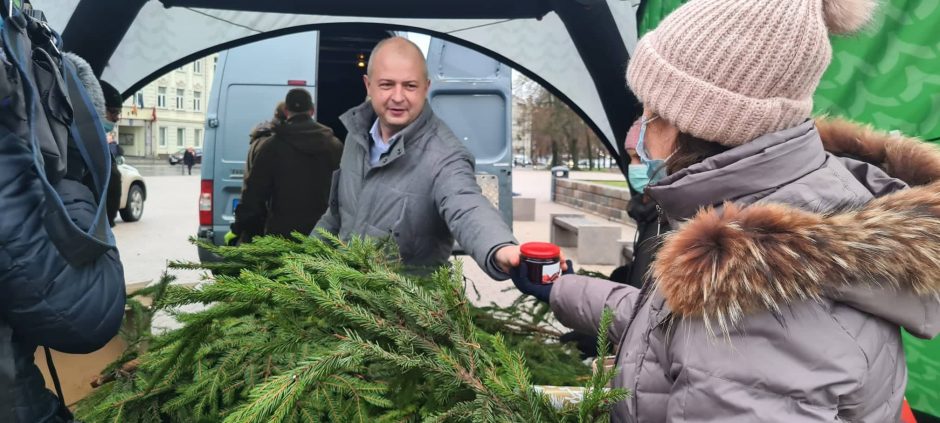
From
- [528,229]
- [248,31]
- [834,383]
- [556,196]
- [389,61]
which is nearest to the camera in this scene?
[834,383]

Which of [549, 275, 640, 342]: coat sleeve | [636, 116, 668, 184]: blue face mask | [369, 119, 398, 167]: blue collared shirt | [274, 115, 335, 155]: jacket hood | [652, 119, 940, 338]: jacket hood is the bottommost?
[549, 275, 640, 342]: coat sleeve

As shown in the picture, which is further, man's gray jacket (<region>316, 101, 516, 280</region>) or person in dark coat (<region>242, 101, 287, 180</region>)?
person in dark coat (<region>242, 101, 287, 180</region>)

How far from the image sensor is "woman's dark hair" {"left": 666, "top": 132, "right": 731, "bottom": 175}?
3.82 ft

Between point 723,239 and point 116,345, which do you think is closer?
point 723,239

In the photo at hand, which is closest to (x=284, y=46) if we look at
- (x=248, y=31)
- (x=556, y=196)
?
(x=248, y=31)

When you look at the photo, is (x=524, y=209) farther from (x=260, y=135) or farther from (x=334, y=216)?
(x=334, y=216)

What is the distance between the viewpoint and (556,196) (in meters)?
18.9

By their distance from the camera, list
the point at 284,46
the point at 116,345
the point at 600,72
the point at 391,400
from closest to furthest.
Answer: the point at 391,400, the point at 116,345, the point at 600,72, the point at 284,46

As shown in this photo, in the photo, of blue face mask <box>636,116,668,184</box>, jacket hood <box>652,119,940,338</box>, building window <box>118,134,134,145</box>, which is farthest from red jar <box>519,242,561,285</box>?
building window <box>118,134,134,145</box>

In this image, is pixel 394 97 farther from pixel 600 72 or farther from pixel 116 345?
pixel 600 72

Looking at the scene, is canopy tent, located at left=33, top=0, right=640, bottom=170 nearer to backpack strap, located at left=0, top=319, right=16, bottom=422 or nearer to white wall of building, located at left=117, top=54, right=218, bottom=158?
backpack strap, located at left=0, top=319, right=16, bottom=422

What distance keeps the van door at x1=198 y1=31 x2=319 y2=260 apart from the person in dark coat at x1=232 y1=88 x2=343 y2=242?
1.23 meters

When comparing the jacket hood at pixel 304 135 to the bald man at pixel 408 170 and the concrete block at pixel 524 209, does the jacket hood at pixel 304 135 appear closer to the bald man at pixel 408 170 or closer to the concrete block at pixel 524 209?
the bald man at pixel 408 170

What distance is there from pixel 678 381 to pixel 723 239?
233mm
